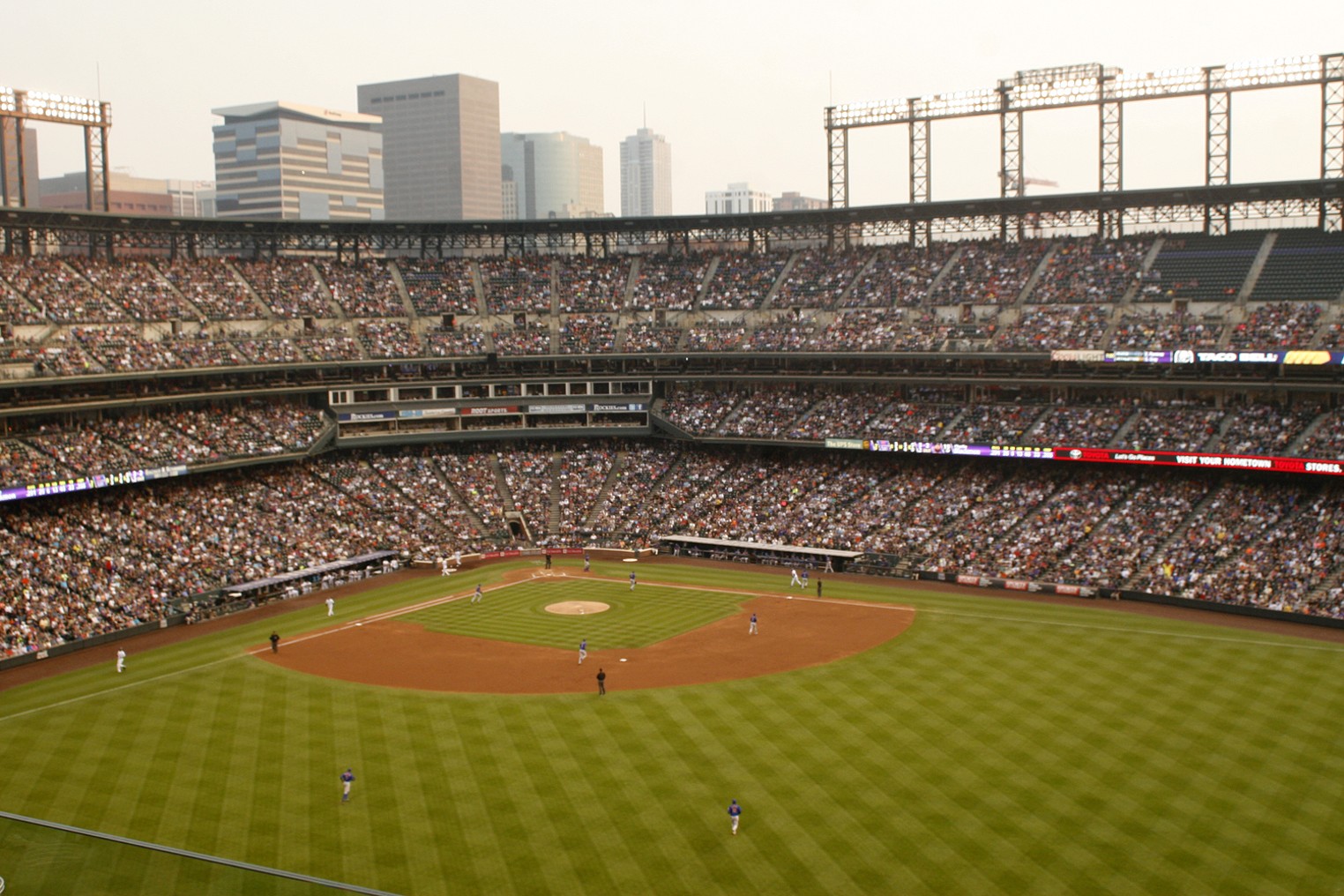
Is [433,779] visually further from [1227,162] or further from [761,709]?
[1227,162]

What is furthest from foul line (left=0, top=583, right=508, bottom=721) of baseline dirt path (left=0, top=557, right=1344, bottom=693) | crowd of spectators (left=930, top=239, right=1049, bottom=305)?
crowd of spectators (left=930, top=239, right=1049, bottom=305)

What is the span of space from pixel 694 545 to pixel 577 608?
1541 centimetres

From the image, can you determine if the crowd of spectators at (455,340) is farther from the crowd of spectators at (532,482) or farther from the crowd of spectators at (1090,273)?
the crowd of spectators at (1090,273)

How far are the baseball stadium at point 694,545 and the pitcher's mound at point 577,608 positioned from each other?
0.28 m

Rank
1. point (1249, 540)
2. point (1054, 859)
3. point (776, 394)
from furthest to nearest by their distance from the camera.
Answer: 1. point (776, 394)
2. point (1249, 540)
3. point (1054, 859)

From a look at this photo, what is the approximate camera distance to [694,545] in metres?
68.8

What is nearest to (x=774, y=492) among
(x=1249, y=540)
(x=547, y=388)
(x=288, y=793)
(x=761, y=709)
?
(x=547, y=388)

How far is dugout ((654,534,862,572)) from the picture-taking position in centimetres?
6378

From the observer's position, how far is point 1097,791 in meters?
30.3

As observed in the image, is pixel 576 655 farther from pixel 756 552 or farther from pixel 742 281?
pixel 742 281

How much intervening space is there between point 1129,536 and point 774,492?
22536mm

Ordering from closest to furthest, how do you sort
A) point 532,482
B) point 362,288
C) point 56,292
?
point 56,292
point 532,482
point 362,288

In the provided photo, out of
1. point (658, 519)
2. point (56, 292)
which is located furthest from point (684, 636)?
point (56, 292)

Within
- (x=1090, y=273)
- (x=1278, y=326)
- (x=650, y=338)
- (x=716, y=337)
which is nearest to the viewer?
(x=1278, y=326)
